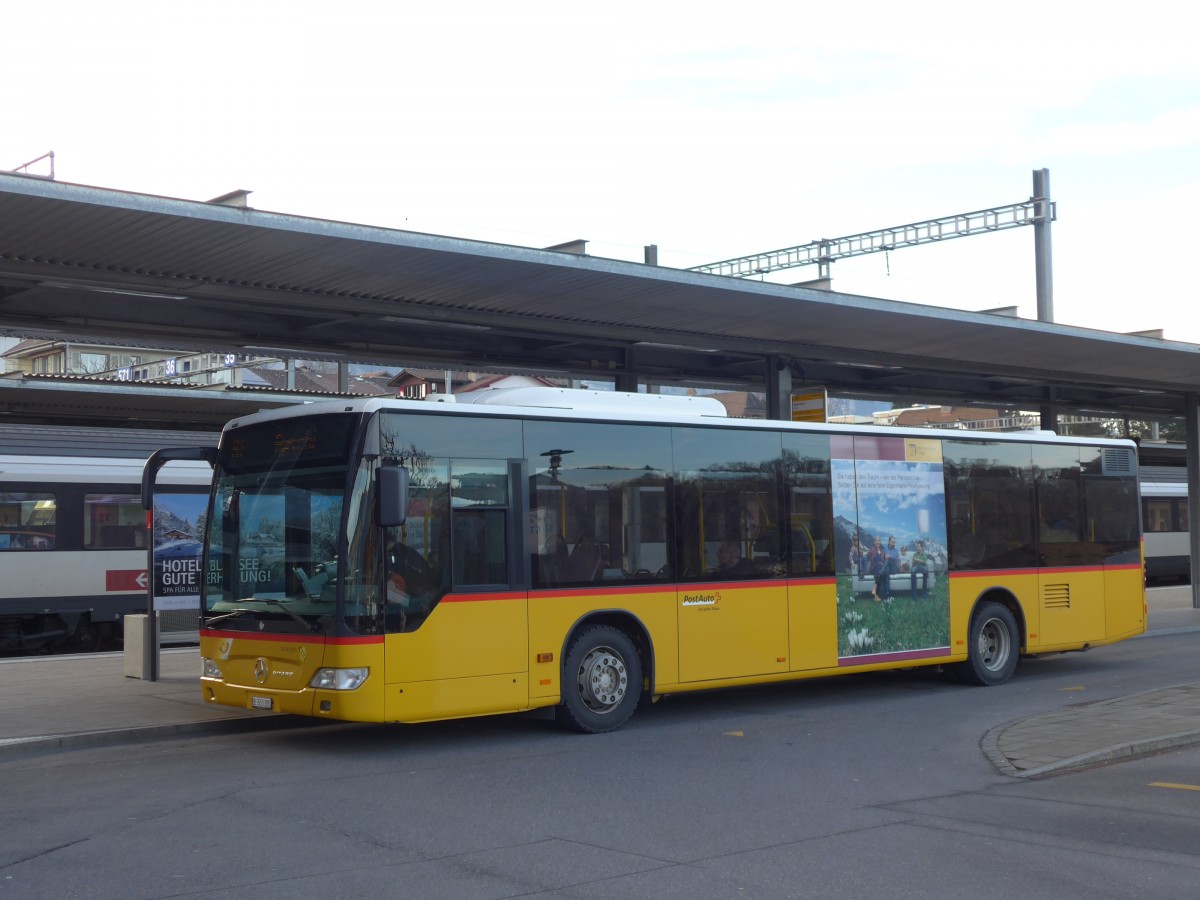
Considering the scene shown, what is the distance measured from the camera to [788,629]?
13750 millimetres

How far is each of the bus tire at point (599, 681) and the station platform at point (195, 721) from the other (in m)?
2.91

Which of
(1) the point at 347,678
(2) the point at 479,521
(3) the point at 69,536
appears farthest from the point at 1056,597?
(3) the point at 69,536

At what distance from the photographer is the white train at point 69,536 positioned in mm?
21812

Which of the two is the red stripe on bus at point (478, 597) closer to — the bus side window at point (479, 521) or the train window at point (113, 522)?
the bus side window at point (479, 521)

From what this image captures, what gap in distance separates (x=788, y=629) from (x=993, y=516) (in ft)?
12.9

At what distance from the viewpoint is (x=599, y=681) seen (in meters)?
12.1

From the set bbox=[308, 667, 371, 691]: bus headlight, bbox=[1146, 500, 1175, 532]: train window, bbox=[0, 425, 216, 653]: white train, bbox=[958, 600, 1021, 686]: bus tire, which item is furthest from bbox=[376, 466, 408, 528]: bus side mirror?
bbox=[1146, 500, 1175, 532]: train window

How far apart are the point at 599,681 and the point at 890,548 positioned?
4.47 m

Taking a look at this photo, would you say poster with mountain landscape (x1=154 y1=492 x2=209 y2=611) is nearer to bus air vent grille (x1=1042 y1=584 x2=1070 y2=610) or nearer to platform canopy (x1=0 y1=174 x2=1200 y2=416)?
platform canopy (x1=0 y1=174 x2=1200 y2=416)

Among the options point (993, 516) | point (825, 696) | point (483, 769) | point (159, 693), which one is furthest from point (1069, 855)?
point (159, 693)

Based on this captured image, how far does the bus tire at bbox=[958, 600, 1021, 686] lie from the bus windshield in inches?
333

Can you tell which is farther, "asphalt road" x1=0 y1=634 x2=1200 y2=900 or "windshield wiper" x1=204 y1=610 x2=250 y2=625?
"windshield wiper" x1=204 y1=610 x2=250 y2=625

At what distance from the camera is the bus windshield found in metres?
10.8

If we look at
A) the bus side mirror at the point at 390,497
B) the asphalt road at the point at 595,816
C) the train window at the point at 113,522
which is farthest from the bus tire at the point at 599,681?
the train window at the point at 113,522
